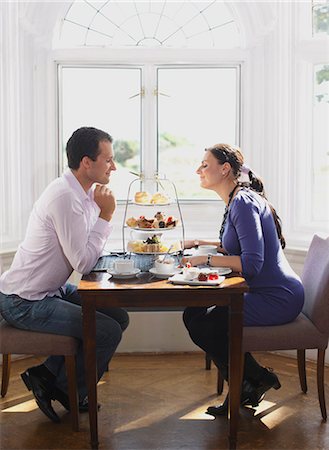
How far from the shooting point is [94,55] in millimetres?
4359

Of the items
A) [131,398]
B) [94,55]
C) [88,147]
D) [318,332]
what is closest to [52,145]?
[94,55]

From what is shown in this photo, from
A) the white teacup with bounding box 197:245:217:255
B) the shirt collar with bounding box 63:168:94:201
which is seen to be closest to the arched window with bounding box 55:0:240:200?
the white teacup with bounding box 197:245:217:255

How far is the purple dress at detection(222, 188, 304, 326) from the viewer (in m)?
2.93

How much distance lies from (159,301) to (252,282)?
54cm

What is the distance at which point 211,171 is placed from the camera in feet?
10.6

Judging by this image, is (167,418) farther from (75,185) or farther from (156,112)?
(156,112)

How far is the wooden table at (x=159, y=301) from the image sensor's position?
2.68 meters

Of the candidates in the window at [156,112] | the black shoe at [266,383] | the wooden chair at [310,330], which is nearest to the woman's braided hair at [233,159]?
the wooden chair at [310,330]

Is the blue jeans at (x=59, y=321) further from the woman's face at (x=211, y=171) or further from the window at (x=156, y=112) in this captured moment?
the window at (x=156, y=112)

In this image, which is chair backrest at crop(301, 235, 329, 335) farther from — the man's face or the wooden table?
the man's face

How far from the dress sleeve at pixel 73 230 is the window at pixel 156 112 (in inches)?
61.6

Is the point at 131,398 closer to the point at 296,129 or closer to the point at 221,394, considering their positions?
the point at 221,394

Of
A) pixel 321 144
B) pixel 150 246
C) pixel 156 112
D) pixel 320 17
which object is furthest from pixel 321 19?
pixel 150 246

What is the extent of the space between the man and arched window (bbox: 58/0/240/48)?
4.80 feet
